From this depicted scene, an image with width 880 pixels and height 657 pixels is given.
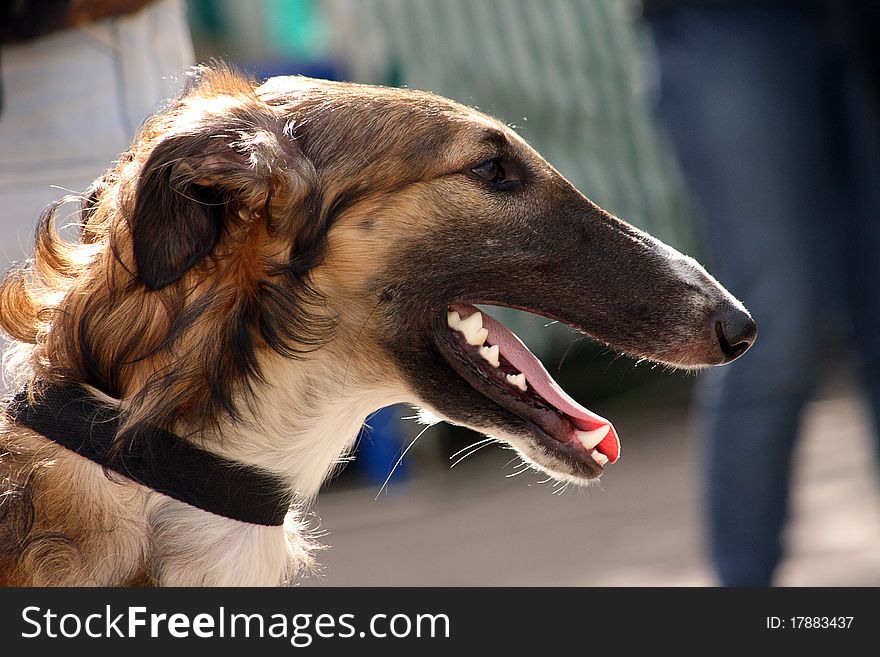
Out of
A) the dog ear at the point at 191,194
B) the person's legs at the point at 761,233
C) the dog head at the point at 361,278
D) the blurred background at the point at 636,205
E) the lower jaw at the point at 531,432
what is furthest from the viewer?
the person's legs at the point at 761,233

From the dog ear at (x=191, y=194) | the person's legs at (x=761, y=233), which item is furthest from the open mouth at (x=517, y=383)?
the person's legs at (x=761, y=233)

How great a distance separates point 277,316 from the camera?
240 centimetres

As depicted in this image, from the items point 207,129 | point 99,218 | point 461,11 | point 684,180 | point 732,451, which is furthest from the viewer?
point 461,11

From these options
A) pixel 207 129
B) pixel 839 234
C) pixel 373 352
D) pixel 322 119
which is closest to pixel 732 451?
pixel 839 234

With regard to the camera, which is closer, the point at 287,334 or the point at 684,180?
the point at 287,334

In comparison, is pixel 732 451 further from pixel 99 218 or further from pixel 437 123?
pixel 99 218

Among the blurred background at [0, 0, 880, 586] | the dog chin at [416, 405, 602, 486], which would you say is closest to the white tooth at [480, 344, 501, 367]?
the dog chin at [416, 405, 602, 486]

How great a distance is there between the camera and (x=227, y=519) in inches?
96.0

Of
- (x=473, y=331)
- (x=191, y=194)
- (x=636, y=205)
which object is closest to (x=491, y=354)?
(x=473, y=331)

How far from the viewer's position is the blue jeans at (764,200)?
11.5ft

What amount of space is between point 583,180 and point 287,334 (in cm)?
508

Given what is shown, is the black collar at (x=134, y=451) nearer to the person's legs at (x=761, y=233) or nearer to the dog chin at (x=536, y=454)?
the dog chin at (x=536, y=454)

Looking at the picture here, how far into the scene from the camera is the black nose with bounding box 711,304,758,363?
259 cm

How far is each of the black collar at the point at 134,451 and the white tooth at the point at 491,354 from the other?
566 millimetres
